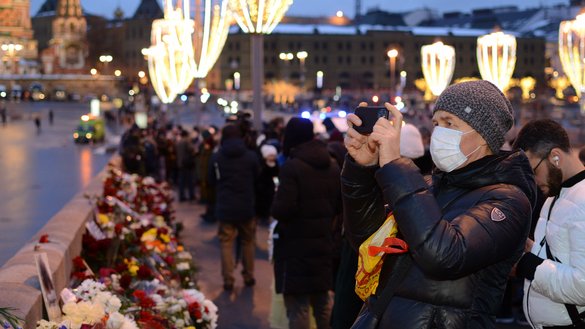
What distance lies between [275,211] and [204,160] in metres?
9.56

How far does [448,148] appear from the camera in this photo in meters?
3.13

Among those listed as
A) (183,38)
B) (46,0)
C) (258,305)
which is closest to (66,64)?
(46,0)

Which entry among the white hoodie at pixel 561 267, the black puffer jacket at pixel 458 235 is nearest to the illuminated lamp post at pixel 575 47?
the white hoodie at pixel 561 267

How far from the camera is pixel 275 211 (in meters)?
7.12

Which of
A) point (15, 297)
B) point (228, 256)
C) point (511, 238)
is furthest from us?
point (228, 256)

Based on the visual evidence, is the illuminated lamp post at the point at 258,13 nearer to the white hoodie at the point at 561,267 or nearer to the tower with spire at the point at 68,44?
the white hoodie at the point at 561,267

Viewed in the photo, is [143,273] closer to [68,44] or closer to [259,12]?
[259,12]

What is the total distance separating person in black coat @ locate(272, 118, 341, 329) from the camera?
7.07 metres

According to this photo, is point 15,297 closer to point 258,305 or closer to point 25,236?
point 25,236

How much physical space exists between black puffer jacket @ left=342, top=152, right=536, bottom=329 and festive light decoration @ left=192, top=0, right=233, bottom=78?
1152cm

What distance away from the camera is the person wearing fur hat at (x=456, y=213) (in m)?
2.94

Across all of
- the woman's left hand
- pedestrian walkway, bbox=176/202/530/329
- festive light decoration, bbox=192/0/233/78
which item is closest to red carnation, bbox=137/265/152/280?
pedestrian walkway, bbox=176/202/530/329

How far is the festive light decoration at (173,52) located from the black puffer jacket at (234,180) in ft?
21.3

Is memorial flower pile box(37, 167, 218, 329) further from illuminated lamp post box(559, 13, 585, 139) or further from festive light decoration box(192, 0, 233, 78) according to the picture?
illuminated lamp post box(559, 13, 585, 139)
